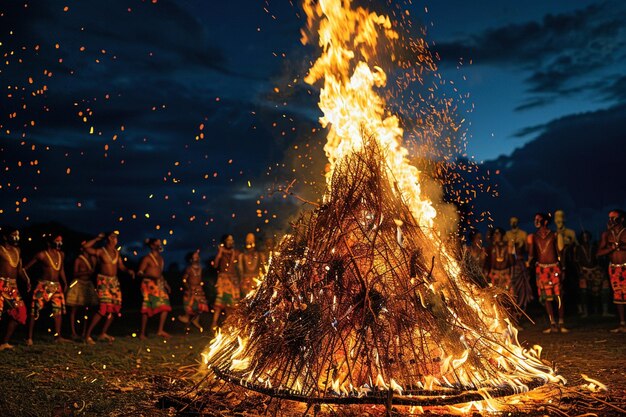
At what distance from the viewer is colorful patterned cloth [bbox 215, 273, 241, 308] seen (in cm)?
1277

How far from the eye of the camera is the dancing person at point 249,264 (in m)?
13.0

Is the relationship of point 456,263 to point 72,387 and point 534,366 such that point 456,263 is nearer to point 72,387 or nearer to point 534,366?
point 534,366

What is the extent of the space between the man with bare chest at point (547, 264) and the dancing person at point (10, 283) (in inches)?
350

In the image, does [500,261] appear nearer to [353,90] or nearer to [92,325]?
[353,90]

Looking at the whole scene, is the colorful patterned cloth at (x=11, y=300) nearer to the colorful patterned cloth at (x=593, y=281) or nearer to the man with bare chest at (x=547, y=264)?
the man with bare chest at (x=547, y=264)

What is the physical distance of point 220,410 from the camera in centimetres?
563

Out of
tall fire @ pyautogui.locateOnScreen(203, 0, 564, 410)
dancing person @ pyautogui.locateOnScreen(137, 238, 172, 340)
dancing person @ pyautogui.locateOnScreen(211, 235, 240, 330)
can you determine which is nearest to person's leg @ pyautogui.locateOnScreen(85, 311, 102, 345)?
dancing person @ pyautogui.locateOnScreen(137, 238, 172, 340)

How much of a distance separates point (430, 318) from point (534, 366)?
49.0 inches

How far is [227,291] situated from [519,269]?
21.3 feet

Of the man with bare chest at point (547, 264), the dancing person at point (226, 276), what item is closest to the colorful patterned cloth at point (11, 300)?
the dancing person at point (226, 276)

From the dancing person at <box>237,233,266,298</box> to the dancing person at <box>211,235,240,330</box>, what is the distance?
139 mm

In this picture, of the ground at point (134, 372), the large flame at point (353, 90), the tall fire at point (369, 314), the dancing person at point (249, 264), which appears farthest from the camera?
the dancing person at point (249, 264)

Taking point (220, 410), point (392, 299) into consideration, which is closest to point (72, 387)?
point (220, 410)

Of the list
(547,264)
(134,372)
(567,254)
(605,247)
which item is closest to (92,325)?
(134,372)
